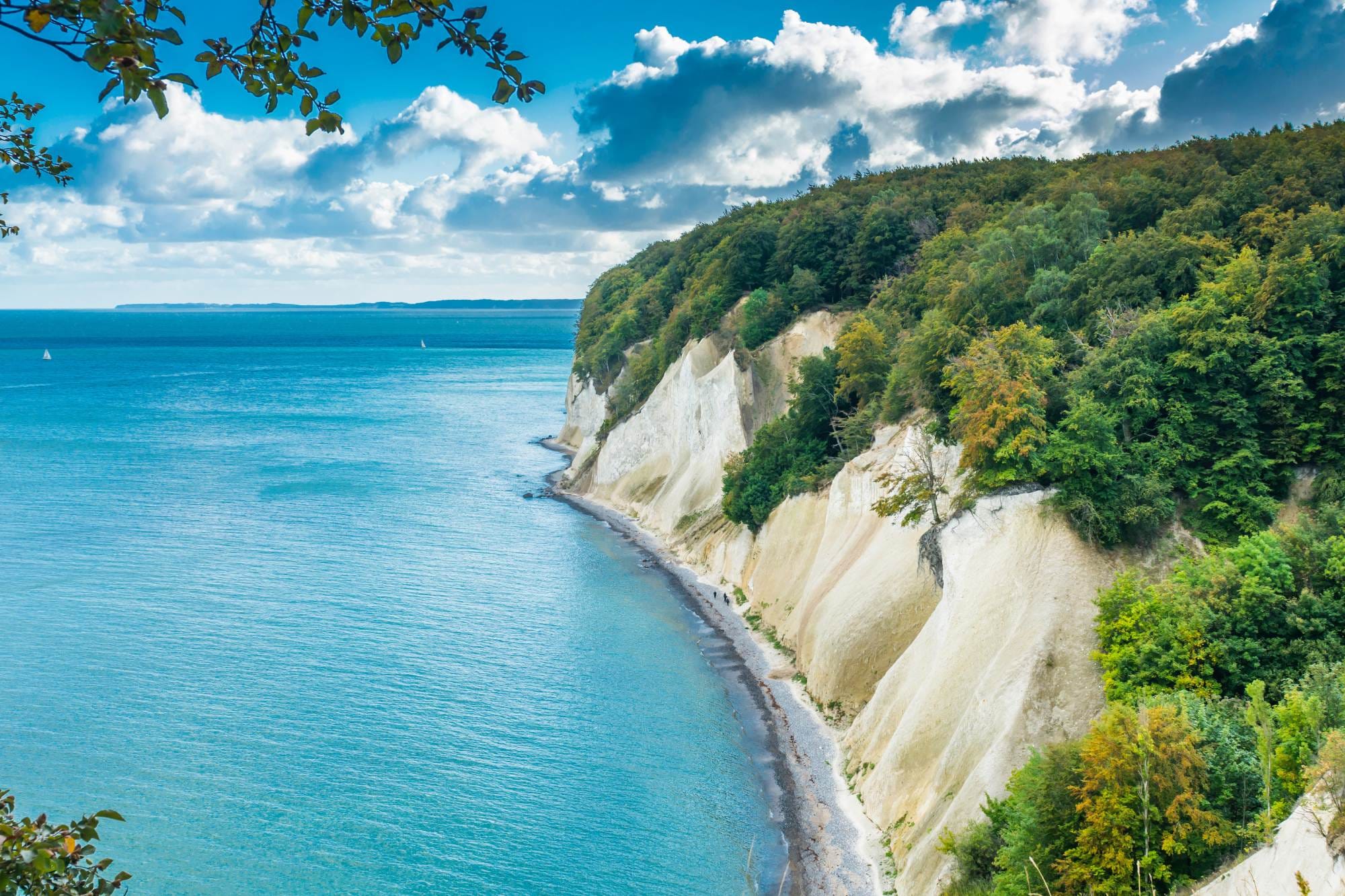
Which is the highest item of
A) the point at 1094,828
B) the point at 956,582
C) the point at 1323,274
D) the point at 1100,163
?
the point at 1100,163

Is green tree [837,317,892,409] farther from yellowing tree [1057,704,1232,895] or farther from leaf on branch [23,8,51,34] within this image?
leaf on branch [23,8,51,34]

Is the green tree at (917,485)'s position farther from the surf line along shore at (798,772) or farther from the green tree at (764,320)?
the green tree at (764,320)

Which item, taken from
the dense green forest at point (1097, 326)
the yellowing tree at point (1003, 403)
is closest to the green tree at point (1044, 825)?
the dense green forest at point (1097, 326)

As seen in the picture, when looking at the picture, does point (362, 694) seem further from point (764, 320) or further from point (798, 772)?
point (764, 320)

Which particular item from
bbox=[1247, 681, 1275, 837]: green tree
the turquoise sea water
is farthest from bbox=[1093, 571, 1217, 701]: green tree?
the turquoise sea water

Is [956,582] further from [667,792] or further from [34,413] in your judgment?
[34,413]

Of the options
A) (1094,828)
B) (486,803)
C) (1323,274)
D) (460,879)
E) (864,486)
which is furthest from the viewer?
(864,486)

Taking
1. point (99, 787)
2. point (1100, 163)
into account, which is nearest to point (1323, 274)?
point (1100, 163)
